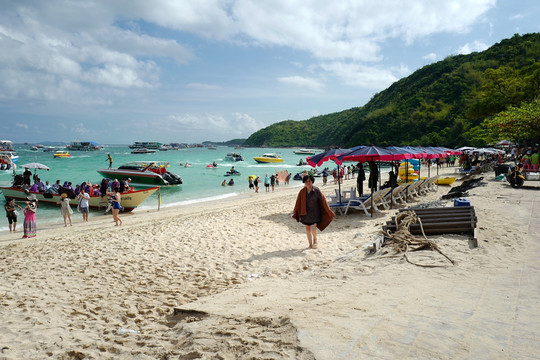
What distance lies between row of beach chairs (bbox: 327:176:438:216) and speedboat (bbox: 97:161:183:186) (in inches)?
792

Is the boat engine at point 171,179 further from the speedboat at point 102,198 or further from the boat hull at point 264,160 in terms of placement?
the boat hull at point 264,160

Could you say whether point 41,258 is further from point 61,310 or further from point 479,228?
point 479,228

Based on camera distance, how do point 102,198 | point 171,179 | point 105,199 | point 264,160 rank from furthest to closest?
point 264,160 < point 171,179 < point 105,199 < point 102,198

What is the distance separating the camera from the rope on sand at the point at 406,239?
5507 millimetres

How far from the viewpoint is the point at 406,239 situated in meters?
5.88

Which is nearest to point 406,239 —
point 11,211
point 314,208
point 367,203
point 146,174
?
point 314,208

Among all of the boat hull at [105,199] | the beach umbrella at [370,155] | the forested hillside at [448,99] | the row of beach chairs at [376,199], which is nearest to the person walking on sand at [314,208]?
the beach umbrella at [370,155]

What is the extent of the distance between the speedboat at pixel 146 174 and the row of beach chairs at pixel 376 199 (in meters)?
20.1

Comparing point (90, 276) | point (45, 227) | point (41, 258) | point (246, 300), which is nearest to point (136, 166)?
point (45, 227)

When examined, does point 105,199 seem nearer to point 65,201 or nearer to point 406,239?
point 65,201

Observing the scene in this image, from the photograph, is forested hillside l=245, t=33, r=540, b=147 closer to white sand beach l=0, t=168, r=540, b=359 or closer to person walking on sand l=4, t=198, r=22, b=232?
white sand beach l=0, t=168, r=540, b=359

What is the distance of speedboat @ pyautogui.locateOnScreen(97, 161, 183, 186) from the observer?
93.6ft

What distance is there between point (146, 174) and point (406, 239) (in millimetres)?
26505

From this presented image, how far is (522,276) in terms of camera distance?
4113mm
